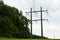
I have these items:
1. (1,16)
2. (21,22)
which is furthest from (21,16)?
(1,16)

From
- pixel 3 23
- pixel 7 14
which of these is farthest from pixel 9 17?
pixel 3 23

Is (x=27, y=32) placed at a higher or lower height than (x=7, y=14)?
lower

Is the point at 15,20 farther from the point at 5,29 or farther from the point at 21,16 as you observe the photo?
the point at 5,29

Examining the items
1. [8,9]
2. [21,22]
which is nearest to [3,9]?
[8,9]

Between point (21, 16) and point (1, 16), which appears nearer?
point (1, 16)

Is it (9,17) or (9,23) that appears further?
(9,17)

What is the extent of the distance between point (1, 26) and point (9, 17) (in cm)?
815

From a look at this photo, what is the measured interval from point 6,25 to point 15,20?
860 centimetres

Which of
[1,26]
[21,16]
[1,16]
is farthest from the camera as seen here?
[21,16]

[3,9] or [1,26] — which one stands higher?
[3,9]

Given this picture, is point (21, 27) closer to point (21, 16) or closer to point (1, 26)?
point (21, 16)

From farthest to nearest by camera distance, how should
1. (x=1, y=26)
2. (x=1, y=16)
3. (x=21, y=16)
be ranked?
(x=21, y=16)
(x=1, y=16)
(x=1, y=26)

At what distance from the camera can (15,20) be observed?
90562mm

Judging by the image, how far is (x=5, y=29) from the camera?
81.6 metres
